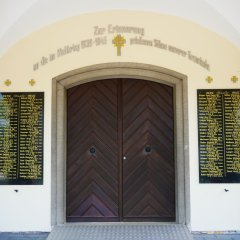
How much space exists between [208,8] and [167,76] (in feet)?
3.68

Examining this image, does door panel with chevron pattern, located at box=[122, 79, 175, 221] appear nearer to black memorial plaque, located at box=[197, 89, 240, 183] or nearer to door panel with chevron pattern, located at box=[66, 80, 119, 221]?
door panel with chevron pattern, located at box=[66, 80, 119, 221]

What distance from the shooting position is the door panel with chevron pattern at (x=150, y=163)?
5758mm

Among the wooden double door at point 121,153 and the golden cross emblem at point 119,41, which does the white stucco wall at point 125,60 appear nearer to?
the golden cross emblem at point 119,41

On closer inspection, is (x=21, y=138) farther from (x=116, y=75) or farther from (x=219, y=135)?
(x=219, y=135)

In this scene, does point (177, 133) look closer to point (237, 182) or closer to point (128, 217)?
point (237, 182)

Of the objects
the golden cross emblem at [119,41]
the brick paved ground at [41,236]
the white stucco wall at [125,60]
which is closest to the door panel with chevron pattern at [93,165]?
the white stucco wall at [125,60]

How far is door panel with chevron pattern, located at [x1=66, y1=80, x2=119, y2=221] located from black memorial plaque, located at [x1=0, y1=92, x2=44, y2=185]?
54cm

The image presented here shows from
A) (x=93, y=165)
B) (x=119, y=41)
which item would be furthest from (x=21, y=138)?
(x=119, y=41)

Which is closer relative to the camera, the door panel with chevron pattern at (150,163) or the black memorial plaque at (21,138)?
the black memorial plaque at (21,138)

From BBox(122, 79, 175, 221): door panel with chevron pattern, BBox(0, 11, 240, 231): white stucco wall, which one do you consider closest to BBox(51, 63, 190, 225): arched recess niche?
BBox(0, 11, 240, 231): white stucco wall

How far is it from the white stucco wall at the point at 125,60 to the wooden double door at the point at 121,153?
1.50ft

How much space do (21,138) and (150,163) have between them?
6.51 ft

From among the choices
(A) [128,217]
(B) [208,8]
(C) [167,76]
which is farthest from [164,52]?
(A) [128,217]

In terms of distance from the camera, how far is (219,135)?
5406 mm
